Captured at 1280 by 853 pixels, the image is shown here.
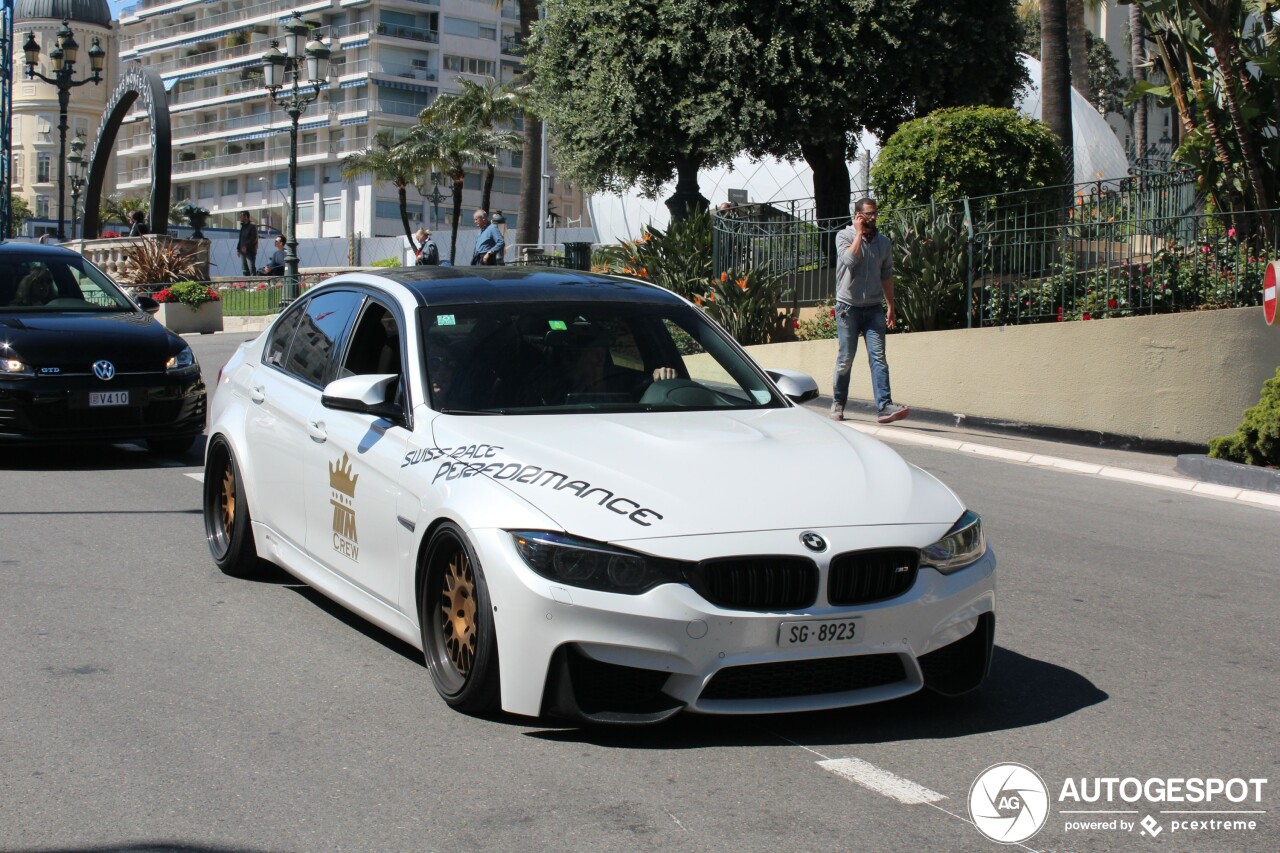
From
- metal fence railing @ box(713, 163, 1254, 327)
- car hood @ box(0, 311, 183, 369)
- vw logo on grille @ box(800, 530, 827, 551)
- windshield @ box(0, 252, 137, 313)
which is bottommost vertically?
vw logo on grille @ box(800, 530, 827, 551)

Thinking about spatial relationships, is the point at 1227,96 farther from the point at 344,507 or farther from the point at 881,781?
the point at 881,781

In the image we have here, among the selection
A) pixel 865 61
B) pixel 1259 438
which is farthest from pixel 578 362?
pixel 865 61

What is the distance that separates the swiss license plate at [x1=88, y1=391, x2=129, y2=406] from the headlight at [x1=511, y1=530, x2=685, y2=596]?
24.9ft

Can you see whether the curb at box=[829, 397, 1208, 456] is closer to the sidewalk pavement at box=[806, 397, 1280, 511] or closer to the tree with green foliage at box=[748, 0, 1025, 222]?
the sidewalk pavement at box=[806, 397, 1280, 511]

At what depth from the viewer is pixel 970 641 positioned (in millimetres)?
5332

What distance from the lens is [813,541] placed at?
16.0ft

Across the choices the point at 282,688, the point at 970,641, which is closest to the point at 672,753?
the point at 970,641

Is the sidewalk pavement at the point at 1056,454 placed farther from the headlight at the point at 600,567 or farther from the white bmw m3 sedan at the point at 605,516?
the headlight at the point at 600,567

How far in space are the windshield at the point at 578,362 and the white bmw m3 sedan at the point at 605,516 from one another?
12 mm

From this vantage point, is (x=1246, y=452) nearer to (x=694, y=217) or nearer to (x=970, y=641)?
(x=970, y=641)

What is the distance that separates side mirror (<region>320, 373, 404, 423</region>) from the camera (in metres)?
5.98

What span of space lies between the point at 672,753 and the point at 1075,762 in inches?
49.7

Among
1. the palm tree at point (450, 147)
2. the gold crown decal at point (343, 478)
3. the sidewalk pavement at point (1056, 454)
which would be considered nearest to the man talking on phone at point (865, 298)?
the sidewalk pavement at point (1056, 454)

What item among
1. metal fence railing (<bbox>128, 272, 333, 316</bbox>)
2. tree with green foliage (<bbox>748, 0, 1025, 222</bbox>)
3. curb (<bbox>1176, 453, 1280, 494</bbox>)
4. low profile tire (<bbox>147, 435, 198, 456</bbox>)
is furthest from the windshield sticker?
metal fence railing (<bbox>128, 272, 333, 316</bbox>)
